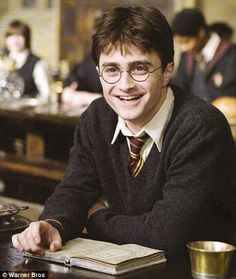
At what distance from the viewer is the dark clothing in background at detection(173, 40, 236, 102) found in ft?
20.2

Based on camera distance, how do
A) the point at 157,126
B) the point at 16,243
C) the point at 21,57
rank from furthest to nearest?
the point at 21,57, the point at 157,126, the point at 16,243

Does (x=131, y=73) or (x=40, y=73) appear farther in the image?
(x=40, y=73)

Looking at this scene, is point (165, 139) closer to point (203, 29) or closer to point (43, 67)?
point (203, 29)

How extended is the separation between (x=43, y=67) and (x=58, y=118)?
2.41m

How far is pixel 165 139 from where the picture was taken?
8.18ft

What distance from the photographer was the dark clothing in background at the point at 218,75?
6160 millimetres

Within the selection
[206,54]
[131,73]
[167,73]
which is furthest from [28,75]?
[131,73]

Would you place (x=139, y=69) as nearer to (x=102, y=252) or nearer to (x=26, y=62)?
(x=102, y=252)

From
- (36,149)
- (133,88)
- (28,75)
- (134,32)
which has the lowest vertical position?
(36,149)

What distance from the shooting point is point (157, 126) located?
8.20 feet

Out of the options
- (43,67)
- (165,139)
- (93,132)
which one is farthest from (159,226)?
(43,67)

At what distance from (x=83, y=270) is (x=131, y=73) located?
25.6 inches

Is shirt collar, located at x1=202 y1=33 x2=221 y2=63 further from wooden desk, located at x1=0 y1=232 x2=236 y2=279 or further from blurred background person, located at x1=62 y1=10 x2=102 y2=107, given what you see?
wooden desk, located at x1=0 y1=232 x2=236 y2=279

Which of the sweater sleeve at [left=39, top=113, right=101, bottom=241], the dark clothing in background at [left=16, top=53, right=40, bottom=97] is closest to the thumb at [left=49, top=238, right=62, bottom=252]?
the sweater sleeve at [left=39, top=113, right=101, bottom=241]
